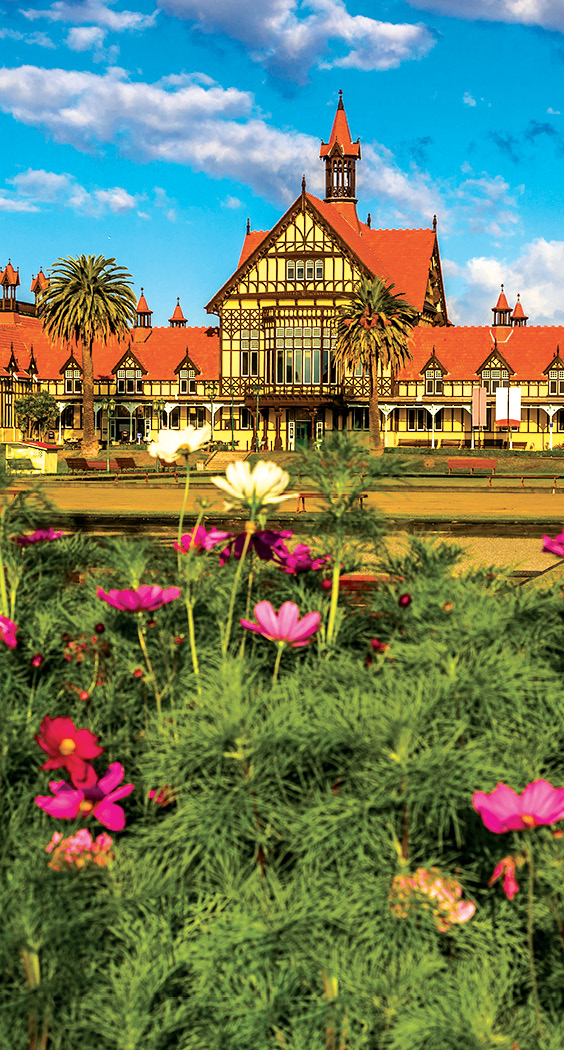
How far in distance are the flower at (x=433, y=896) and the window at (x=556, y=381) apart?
6737 cm

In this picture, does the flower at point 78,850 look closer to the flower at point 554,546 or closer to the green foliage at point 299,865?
the green foliage at point 299,865

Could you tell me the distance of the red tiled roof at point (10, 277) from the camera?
101 metres

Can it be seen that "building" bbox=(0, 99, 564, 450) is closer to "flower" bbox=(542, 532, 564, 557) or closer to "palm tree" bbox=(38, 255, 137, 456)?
"palm tree" bbox=(38, 255, 137, 456)

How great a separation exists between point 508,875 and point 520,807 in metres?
0.15

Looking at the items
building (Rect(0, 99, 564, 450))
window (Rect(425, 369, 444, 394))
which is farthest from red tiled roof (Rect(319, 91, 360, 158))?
window (Rect(425, 369, 444, 394))

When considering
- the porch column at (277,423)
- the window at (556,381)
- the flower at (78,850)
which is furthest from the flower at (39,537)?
the window at (556,381)

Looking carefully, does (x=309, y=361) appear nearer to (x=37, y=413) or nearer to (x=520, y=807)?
(x=37, y=413)

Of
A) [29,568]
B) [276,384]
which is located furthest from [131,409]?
[29,568]

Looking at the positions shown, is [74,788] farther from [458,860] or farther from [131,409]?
[131,409]

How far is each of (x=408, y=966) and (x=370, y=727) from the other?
17.8 inches

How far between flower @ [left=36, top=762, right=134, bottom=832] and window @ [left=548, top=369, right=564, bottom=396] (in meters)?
67.3

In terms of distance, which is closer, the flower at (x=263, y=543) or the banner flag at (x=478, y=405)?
the flower at (x=263, y=543)

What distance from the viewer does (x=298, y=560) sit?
3012 millimetres

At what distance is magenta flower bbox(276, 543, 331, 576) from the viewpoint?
2.98 m
